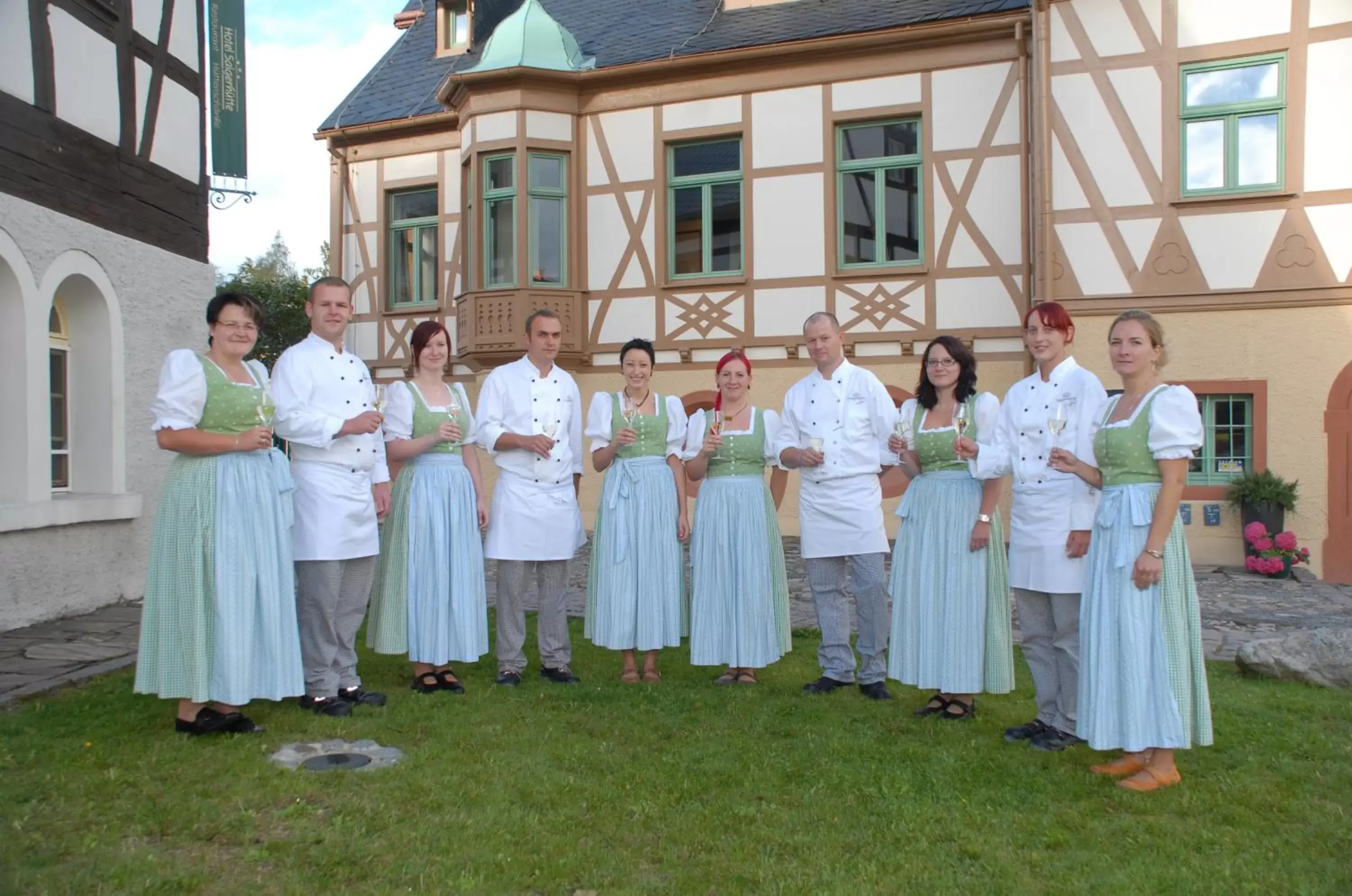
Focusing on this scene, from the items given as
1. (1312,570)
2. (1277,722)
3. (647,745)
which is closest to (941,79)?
(1312,570)

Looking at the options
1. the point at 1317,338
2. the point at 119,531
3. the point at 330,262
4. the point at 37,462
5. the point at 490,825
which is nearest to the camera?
the point at 490,825

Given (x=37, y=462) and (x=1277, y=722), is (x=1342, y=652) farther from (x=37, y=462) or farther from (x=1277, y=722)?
(x=37, y=462)

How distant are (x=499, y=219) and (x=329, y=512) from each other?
1037 centimetres

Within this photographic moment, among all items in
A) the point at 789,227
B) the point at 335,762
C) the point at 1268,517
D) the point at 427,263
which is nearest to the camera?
the point at 335,762

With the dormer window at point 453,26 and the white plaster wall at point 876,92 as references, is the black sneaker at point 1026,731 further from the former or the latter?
the dormer window at point 453,26

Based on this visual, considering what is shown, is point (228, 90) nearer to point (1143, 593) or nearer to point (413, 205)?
point (413, 205)

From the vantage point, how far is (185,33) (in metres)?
9.51

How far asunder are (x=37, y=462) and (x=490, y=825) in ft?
18.0

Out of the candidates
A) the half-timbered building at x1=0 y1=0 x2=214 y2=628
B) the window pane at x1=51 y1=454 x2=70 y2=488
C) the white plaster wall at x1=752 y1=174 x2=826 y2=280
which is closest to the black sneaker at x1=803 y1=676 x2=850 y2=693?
the half-timbered building at x1=0 y1=0 x2=214 y2=628

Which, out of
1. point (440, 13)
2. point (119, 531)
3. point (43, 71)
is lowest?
point (119, 531)

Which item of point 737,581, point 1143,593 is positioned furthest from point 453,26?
point 1143,593

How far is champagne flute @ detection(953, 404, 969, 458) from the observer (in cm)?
507

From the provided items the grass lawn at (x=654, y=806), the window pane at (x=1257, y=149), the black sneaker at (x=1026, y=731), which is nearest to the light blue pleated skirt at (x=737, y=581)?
the grass lawn at (x=654, y=806)

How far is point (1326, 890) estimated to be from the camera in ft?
10.2
